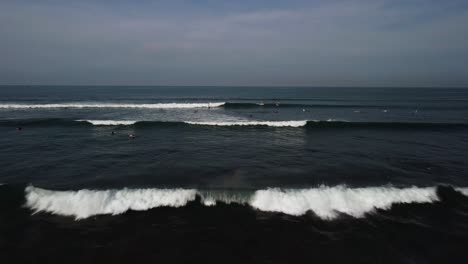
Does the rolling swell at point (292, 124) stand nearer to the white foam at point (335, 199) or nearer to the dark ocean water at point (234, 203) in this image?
the dark ocean water at point (234, 203)

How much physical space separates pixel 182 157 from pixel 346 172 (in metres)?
8.92

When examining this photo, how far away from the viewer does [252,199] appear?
→ 8688 mm

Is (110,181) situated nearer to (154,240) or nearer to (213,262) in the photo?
(154,240)

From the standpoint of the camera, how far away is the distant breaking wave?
806 centimetres

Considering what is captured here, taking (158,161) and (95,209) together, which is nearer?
(95,209)

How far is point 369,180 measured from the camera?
10398 mm

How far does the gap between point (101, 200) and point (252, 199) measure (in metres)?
5.56

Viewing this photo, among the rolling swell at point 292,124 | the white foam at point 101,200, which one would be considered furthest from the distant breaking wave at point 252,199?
the rolling swell at point 292,124

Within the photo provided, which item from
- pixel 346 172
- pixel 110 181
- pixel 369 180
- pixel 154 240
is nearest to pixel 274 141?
pixel 346 172

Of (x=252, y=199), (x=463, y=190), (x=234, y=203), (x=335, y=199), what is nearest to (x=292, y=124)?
(x=463, y=190)

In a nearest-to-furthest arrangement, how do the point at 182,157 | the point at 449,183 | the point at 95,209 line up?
the point at 95,209 → the point at 449,183 → the point at 182,157

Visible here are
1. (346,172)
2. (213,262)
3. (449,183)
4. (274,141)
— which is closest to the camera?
(213,262)

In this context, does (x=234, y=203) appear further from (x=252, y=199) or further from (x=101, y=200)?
(x=101, y=200)

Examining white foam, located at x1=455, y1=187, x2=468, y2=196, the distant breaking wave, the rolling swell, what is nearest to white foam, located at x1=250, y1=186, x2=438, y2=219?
the distant breaking wave
